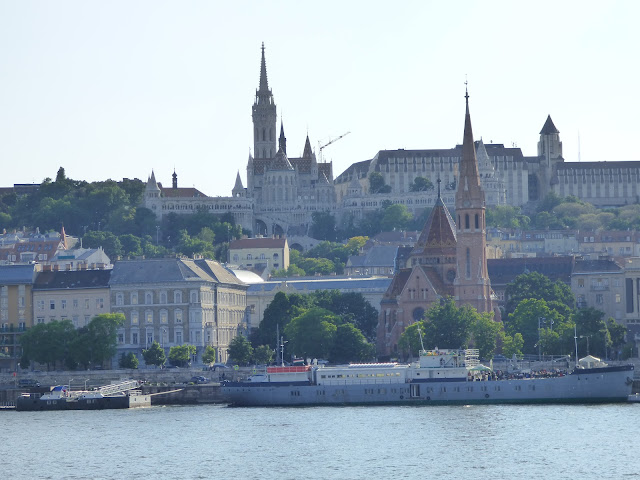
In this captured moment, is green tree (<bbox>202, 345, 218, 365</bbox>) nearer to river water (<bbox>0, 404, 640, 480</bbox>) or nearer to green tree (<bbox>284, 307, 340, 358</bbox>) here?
green tree (<bbox>284, 307, 340, 358</bbox>)

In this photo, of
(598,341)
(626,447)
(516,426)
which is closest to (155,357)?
(598,341)

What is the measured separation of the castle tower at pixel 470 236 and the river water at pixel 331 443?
126 feet

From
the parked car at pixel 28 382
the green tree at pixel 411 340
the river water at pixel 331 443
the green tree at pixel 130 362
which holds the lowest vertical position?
the river water at pixel 331 443

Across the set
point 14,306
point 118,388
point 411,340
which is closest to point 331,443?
point 118,388

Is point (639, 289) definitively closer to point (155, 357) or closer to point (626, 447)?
point (155, 357)

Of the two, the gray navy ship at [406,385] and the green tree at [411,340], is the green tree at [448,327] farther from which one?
the gray navy ship at [406,385]

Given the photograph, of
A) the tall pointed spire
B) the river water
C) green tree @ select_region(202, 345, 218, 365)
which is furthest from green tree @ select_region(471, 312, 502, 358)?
the river water

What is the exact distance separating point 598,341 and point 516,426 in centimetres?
4233

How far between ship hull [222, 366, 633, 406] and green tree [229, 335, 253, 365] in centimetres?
2406

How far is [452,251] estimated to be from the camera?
175 meters

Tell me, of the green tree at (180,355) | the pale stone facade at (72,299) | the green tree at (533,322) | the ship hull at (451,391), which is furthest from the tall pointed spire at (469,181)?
the ship hull at (451,391)

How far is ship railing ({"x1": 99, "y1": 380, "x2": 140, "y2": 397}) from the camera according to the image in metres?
139

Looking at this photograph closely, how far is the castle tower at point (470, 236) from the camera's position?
16912 cm

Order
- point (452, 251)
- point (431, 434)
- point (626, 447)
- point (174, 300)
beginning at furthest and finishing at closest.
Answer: point (452, 251) < point (174, 300) < point (431, 434) < point (626, 447)
